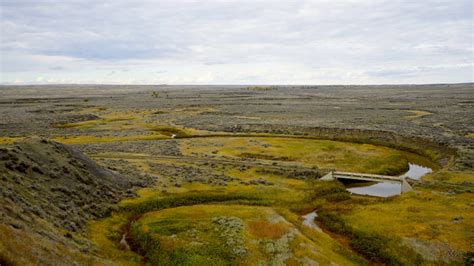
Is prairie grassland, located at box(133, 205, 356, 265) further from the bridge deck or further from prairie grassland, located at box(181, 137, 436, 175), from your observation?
prairie grassland, located at box(181, 137, 436, 175)

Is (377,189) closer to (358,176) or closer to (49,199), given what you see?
(358,176)

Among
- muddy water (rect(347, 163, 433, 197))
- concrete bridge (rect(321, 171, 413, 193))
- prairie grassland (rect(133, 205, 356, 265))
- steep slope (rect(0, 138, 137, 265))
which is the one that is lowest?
muddy water (rect(347, 163, 433, 197))

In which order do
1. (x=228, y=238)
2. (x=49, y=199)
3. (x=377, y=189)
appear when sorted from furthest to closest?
(x=377, y=189), (x=49, y=199), (x=228, y=238)

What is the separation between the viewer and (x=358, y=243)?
34250 millimetres

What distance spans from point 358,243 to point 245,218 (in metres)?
11.1

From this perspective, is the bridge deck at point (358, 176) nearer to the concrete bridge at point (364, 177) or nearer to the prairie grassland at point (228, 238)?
the concrete bridge at point (364, 177)

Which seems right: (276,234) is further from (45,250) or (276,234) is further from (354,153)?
(354,153)

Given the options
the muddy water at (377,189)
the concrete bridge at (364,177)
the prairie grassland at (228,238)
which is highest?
the concrete bridge at (364,177)

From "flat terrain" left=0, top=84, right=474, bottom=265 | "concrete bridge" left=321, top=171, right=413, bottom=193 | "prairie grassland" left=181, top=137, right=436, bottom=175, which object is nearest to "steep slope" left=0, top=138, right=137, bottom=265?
"flat terrain" left=0, top=84, right=474, bottom=265

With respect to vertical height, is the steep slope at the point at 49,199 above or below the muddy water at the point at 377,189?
above

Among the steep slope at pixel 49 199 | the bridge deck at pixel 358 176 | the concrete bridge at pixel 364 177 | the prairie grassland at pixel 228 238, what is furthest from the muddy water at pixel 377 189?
the steep slope at pixel 49 199

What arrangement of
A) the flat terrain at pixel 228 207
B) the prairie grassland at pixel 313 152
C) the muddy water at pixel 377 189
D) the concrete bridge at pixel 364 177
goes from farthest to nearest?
1. the prairie grassland at pixel 313 152
2. the concrete bridge at pixel 364 177
3. the muddy water at pixel 377 189
4. the flat terrain at pixel 228 207

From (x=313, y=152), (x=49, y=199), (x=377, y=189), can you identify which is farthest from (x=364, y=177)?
(x=49, y=199)

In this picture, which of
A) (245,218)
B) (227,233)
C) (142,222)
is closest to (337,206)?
(245,218)
